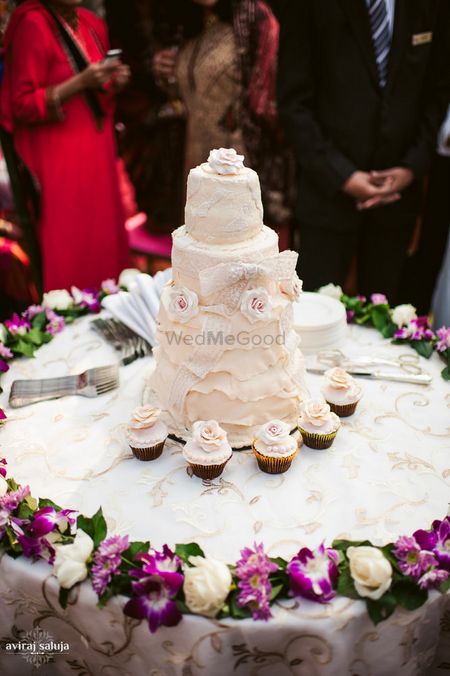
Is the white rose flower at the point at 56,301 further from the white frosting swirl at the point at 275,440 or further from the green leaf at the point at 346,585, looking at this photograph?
the green leaf at the point at 346,585

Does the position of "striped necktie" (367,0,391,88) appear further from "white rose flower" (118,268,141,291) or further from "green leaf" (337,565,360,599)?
"green leaf" (337,565,360,599)

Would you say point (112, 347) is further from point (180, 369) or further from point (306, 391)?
point (306, 391)

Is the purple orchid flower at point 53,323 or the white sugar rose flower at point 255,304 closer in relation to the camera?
the white sugar rose flower at point 255,304

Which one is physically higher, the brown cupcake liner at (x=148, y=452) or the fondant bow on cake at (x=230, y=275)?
the fondant bow on cake at (x=230, y=275)

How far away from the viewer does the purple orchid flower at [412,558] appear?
1151 mm

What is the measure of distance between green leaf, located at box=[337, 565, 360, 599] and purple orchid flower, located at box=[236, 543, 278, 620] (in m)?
0.13

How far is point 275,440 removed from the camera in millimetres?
1392

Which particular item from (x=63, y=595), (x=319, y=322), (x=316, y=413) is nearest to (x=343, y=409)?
(x=316, y=413)

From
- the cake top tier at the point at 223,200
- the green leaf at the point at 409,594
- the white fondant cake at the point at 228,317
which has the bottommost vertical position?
the green leaf at the point at 409,594

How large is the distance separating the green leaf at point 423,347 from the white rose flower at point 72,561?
3.89ft

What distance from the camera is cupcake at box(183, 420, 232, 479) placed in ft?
4.52

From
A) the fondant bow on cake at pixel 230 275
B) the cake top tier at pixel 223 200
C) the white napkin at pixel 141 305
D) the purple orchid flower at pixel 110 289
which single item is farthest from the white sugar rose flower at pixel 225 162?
the purple orchid flower at pixel 110 289

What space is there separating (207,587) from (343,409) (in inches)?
26.4

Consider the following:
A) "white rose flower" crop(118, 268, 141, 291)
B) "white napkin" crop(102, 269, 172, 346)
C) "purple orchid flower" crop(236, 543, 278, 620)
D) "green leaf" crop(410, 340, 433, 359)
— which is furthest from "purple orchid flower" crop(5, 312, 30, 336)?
"green leaf" crop(410, 340, 433, 359)
